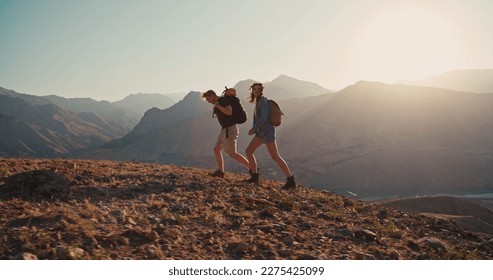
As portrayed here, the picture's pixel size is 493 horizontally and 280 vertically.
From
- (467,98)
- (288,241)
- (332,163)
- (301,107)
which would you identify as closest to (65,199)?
(288,241)

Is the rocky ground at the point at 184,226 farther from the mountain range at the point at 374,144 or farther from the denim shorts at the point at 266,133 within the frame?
the mountain range at the point at 374,144

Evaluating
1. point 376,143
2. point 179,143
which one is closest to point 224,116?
point 376,143

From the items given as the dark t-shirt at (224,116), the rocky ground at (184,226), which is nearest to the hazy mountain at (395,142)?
the dark t-shirt at (224,116)

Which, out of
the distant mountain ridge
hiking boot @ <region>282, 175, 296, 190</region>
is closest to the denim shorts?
hiking boot @ <region>282, 175, 296, 190</region>

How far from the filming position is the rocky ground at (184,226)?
152 inches

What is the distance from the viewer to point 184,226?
489cm

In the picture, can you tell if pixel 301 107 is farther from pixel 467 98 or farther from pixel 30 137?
pixel 30 137

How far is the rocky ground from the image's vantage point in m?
3.86

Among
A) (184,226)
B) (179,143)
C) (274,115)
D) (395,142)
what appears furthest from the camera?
(179,143)

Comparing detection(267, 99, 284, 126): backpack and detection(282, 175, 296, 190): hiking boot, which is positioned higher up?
detection(267, 99, 284, 126): backpack

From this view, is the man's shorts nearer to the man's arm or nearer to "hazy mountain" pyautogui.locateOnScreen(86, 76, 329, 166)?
the man's arm

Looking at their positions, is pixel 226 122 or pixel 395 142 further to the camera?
pixel 395 142

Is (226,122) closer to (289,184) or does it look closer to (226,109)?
(226,109)

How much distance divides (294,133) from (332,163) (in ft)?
94.6
